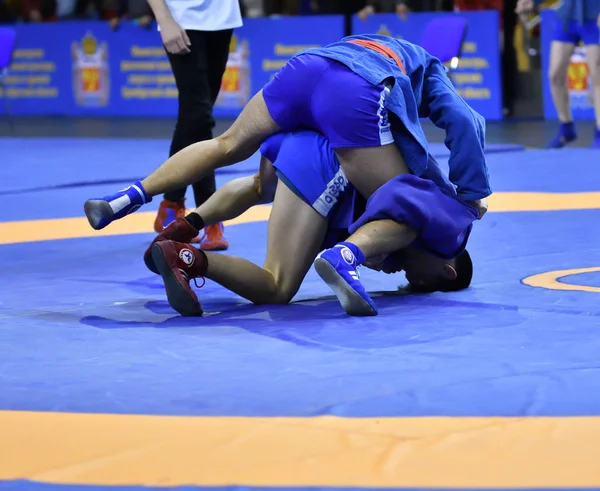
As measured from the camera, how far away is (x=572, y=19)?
825 centimetres

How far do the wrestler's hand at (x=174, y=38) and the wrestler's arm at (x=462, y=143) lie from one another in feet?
4.66

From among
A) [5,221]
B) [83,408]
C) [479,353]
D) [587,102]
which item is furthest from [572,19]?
[83,408]

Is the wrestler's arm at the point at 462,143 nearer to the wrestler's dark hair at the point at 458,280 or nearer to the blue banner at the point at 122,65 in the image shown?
the wrestler's dark hair at the point at 458,280

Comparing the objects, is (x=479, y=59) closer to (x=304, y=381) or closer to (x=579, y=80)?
(x=579, y=80)

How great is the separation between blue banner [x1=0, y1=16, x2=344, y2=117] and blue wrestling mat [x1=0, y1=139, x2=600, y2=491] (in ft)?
26.3

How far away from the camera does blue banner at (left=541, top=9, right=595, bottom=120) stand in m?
10.6

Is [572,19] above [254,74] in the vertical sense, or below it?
above

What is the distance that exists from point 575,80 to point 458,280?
25.1 feet

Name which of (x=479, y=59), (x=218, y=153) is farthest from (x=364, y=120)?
(x=479, y=59)

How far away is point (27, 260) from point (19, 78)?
10.1 m

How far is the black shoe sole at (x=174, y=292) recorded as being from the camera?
3166 millimetres

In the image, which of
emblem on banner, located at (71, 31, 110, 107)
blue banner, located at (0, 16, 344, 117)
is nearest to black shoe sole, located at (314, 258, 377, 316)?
blue banner, located at (0, 16, 344, 117)

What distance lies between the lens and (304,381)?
2.50 metres

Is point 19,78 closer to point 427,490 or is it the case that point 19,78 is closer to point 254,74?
point 254,74
